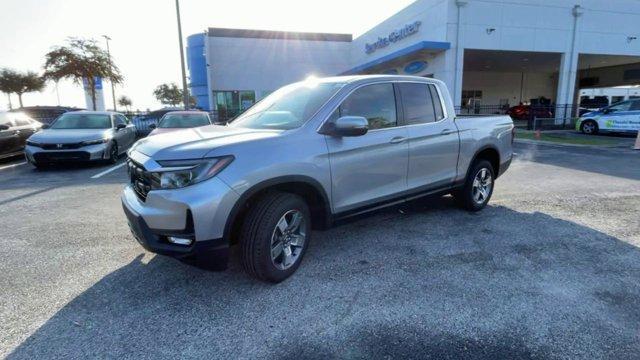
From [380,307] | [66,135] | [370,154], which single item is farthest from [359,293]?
[66,135]

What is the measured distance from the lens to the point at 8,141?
403 inches

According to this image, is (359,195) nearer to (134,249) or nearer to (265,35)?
(134,249)

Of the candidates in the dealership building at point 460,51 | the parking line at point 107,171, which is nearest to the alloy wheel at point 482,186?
the parking line at point 107,171

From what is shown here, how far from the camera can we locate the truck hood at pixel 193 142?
286 cm

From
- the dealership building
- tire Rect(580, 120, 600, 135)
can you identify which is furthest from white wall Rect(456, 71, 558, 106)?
tire Rect(580, 120, 600, 135)

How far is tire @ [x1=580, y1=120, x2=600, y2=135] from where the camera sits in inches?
685

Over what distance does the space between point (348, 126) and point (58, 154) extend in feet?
28.0

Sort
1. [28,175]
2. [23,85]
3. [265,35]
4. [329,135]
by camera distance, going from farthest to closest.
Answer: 1. [23,85]
2. [265,35]
3. [28,175]
4. [329,135]

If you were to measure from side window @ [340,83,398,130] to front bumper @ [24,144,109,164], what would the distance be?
26.4 feet

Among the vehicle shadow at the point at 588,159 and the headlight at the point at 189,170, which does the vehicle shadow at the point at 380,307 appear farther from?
the vehicle shadow at the point at 588,159

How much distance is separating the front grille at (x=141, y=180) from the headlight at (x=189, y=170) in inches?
6.2

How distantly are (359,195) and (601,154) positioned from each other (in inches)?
442

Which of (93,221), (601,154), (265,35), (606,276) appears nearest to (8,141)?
(93,221)

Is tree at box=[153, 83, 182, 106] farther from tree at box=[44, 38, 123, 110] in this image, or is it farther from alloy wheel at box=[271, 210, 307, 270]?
alloy wheel at box=[271, 210, 307, 270]
